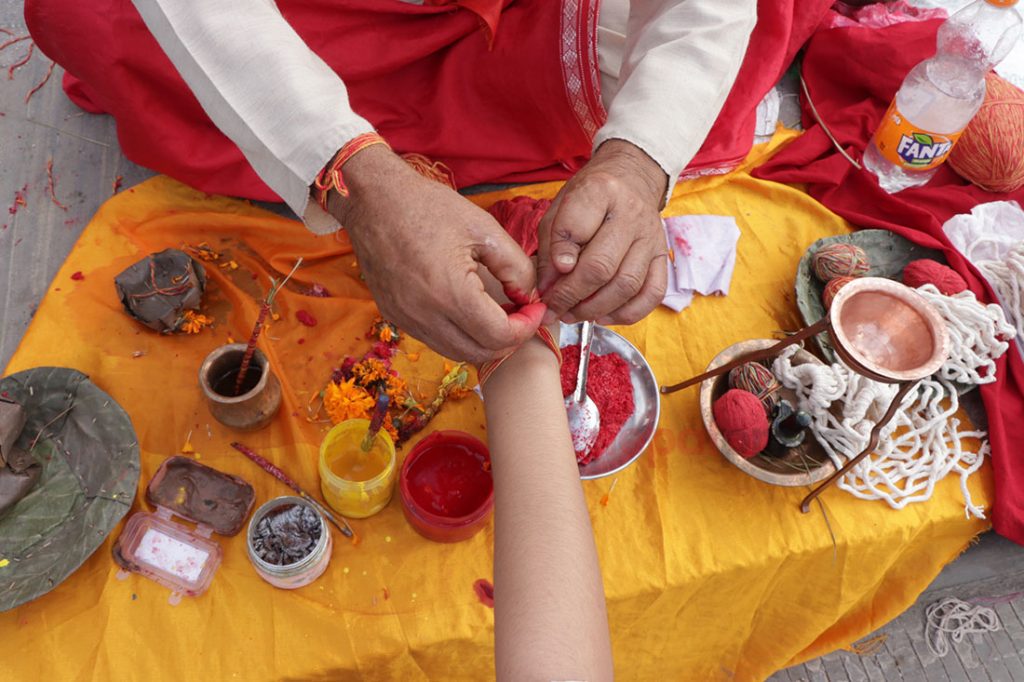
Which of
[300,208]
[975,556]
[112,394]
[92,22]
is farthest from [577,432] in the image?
[92,22]

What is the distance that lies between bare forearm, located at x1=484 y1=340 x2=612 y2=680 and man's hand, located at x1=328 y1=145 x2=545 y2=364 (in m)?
0.17

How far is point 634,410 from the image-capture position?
166cm

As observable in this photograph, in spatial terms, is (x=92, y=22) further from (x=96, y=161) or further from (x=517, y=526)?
(x=517, y=526)

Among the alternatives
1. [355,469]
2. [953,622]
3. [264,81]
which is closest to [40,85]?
[264,81]

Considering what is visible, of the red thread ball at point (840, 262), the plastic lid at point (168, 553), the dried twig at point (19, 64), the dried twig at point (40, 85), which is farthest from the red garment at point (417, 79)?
the plastic lid at point (168, 553)

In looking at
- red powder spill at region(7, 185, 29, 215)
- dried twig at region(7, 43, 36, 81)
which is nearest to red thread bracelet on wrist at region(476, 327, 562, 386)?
red powder spill at region(7, 185, 29, 215)

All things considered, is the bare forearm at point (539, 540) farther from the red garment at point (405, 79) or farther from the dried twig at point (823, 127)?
the dried twig at point (823, 127)

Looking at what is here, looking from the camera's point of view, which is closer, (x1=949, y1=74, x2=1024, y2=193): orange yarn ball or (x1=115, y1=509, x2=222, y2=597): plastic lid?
(x1=115, y1=509, x2=222, y2=597): plastic lid

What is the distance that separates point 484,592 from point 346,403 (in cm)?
54

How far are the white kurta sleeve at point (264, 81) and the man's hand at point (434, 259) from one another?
0.29 feet

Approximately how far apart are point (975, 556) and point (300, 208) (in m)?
2.15

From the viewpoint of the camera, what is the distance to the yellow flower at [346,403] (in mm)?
1587

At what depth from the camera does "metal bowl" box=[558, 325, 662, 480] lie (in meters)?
1.59

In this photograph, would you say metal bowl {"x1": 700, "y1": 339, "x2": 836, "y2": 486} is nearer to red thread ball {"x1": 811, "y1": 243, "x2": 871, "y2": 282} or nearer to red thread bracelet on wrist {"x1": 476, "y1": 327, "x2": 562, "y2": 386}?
red thread ball {"x1": 811, "y1": 243, "x2": 871, "y2": 282}
